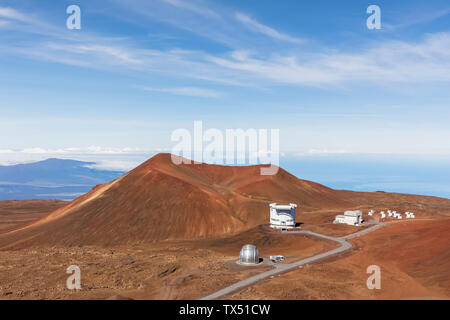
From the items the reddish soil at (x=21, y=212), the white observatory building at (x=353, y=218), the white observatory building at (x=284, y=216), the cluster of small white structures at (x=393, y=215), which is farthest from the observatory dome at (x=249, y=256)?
the reddish soil at (x=21, y=212)

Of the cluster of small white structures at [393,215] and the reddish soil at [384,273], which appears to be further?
the cluster of small white structures at [393,215]

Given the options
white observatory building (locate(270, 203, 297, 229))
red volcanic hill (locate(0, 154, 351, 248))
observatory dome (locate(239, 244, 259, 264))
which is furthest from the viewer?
red volcanic hill (locate(0, 154, 351, 248))

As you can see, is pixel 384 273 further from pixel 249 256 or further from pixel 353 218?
pixel 353 218

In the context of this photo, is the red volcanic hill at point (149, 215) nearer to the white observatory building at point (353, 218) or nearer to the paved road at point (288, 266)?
the white observatory building at point (353, 218)

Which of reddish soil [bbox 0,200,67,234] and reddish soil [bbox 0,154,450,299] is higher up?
reddish soil [bbox 0,154,450,299]

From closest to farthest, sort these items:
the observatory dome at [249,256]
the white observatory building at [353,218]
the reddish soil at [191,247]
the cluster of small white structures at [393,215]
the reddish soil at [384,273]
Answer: the reddish soil at [384,273]
the reddish soil at [191,247]
the observatory dome at [249,256]
the white observatory building at [353,218]
the cluster of small white structures at [393,215]

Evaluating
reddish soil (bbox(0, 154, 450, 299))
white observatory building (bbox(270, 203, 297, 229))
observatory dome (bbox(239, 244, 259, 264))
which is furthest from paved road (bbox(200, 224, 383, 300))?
white observatory building (bbox(270, 203, 297, 229))

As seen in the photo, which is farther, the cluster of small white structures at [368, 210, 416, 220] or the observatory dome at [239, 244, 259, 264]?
the cluster of small white structures at [368, 210, 416, 220]

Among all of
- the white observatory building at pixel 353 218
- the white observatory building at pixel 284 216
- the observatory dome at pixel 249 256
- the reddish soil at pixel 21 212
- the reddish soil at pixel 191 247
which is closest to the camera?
the reddish soil at pixel 191 247

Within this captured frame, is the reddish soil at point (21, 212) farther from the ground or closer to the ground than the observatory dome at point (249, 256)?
closer to the ground

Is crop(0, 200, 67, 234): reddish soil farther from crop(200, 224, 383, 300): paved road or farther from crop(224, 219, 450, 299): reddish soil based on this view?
crop(224, 219, 450, 299): reddish soil
